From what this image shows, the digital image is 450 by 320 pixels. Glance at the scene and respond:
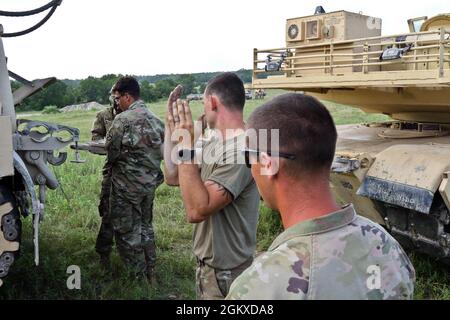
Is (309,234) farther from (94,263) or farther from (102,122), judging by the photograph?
(102,122)

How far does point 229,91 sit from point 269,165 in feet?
4.16

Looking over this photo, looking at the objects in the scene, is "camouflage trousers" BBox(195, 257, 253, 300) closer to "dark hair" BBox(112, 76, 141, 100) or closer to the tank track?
the tank track

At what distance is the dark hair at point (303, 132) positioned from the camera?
1.49 meters

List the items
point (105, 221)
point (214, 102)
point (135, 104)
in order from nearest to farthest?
point (214, 102), point (135, 104), point (105, 221)

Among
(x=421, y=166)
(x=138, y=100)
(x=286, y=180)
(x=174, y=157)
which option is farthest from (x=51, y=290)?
(x=286, y=180)

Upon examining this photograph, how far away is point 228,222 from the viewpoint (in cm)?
264

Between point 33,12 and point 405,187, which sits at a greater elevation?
point 33,12

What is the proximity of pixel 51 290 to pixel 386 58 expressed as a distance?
3.39 metres

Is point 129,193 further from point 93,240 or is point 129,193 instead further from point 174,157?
point 174,157

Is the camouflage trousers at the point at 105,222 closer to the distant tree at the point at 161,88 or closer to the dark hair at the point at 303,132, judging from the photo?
the dark hair at the point at 303,132

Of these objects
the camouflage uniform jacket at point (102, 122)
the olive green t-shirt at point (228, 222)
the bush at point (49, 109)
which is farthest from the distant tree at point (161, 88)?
the bush at point (49, 109)

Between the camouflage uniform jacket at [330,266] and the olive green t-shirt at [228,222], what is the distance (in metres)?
1.14

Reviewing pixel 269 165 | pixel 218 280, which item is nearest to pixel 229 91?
pixel 218 280

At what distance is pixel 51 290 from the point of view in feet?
14.1
